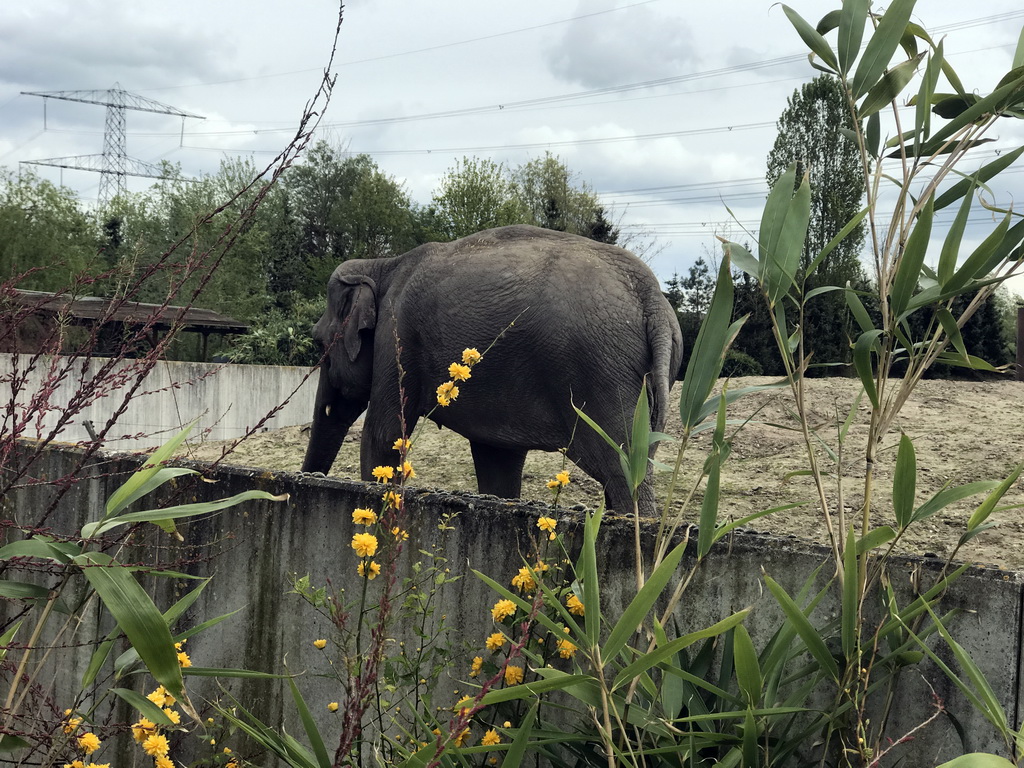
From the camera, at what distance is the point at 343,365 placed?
7.01 m

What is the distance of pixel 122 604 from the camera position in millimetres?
1731

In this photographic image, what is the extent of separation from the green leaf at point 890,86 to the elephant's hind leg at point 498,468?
4.79 metres

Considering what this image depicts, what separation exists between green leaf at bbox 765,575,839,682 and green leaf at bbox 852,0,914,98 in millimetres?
1121

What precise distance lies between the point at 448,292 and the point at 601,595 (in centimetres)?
367

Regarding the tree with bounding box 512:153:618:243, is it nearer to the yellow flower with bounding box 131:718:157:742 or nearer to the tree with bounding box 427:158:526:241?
the tree with bounding box 427:158:526:241

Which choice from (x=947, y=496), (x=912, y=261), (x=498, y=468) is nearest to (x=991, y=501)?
(x=947, y=496)

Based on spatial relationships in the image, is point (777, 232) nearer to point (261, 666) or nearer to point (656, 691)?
point (656, 691)

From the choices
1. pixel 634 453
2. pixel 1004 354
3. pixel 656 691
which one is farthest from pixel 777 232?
pixel 1004 354

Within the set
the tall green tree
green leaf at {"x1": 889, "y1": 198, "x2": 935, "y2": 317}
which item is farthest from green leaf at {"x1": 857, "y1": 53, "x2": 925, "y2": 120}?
the tall green tree

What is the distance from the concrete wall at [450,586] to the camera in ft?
7.27

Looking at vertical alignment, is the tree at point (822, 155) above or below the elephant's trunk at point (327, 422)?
above

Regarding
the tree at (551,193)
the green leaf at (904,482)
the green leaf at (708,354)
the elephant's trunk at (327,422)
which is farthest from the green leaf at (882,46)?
the tree at (551,193)

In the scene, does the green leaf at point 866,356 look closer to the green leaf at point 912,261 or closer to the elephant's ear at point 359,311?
the green leaf at point 912,261

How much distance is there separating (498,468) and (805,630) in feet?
16.3
